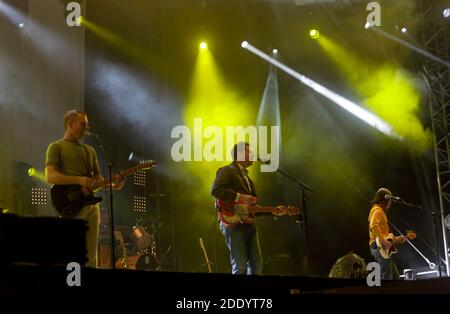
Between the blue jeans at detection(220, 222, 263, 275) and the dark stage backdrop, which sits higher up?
the dark stage backdrop

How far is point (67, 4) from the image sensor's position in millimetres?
10617

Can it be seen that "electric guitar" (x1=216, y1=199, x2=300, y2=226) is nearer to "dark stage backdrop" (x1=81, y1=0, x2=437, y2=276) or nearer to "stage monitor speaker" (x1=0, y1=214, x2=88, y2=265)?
"stage monitor speaker" (x1=0, y1=214, x2=88, y2=265)

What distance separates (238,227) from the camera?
19.1 ft

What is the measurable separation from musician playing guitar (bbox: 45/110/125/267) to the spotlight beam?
26.0ft

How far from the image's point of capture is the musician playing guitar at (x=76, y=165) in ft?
15.6

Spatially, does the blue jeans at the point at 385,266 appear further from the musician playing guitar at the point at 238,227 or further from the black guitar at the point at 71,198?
the black guitar at the point at 71,198

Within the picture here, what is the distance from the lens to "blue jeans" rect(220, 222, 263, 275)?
5707 mm

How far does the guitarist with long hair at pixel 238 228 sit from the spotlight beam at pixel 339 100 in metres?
6.37

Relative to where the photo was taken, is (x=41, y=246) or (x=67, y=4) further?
(x=67, y=4)

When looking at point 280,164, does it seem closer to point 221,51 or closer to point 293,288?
point 221,51

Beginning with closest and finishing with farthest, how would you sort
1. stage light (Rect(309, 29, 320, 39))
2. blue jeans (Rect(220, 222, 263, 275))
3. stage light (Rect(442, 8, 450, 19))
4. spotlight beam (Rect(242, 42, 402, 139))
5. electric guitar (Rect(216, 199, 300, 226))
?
blue jeans (Rect(220, 222, 263, 275)) < electric guitar (Rect(216, 199, 300, 226)) < stage light (Rect(442, 8, 450, 19)) < spotlight beam (Rect(242, 42, 402, 139)) < stage light (Rect(309, 29, 320, 39))

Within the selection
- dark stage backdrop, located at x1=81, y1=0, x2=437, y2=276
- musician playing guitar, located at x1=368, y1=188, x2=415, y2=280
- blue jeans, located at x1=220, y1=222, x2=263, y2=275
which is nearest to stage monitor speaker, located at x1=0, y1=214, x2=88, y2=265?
blue jeans, located at x1=220, y1=222, x2=263, y2=275

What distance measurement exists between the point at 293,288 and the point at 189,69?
9.26 m
